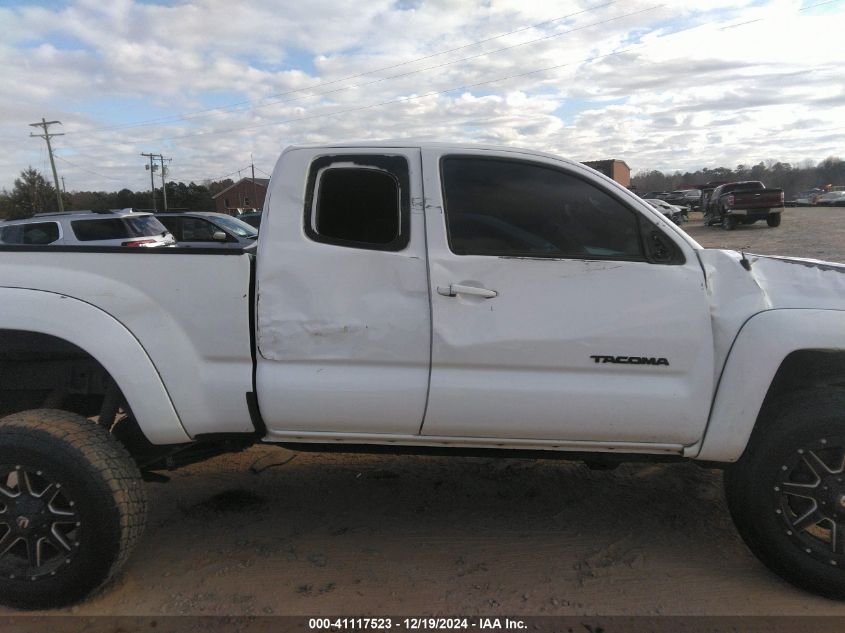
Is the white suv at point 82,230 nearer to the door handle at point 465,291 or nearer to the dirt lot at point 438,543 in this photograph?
the dirt lot at point 438,543

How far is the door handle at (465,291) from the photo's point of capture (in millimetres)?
2654

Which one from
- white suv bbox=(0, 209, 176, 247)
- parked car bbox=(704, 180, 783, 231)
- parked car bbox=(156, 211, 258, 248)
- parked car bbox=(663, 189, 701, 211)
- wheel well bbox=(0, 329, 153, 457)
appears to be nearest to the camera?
wheel well bbox=(0, 329, 153, 457)

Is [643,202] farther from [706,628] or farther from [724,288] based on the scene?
[706,628]

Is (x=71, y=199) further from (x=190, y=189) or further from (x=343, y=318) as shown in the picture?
(x=343, y=318)

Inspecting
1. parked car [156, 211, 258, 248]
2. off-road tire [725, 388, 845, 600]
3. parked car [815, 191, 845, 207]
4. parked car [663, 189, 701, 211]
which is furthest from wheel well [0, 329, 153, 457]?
parked car [815, 191, 845, 207]

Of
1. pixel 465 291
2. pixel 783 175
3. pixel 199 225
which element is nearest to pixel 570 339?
pixel 465 291

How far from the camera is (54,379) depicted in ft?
10.3

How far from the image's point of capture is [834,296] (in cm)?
276

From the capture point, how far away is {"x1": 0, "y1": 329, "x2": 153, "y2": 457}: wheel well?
2906 millimetres

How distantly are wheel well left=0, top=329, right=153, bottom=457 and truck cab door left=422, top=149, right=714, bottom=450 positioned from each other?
161cm

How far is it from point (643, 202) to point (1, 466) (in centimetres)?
313

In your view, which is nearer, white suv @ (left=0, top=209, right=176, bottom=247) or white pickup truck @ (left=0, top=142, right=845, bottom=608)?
white pickup truck @ (left=0, top=142, right=845, bottom=608)

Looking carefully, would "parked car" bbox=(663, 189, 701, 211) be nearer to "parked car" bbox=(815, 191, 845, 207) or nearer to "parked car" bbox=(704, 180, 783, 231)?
"parked car" bbox=(815, 191, 845, 207)

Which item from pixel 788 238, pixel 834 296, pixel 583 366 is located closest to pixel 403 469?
pixel 583 366
